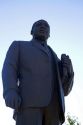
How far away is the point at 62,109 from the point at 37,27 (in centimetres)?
182

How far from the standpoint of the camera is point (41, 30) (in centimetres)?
805

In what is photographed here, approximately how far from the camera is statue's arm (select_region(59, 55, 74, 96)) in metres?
7.64

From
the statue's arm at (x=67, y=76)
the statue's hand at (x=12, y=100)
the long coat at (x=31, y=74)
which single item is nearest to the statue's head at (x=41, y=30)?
the long coat at (x=31, y=74)

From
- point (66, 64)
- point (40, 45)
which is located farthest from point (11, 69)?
point (66, 64)

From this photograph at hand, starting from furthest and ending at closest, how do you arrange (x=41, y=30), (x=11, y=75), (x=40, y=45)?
(x=41, y=30), (x=40, y=45), (x=11, y=75)

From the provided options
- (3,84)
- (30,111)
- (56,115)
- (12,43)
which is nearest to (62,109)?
(56,115)

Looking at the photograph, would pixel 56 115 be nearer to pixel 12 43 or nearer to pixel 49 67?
pixel 49 67

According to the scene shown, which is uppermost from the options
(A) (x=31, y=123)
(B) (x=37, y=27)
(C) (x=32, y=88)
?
(B) (x=37, y=27)

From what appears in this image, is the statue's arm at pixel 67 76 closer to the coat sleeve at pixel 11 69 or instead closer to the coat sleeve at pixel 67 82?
the coat sleeve at pixel 67 82

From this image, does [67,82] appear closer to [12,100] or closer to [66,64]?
[66,64]

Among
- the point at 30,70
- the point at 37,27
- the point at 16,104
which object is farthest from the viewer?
the point at 37,27

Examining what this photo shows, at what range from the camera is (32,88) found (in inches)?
283

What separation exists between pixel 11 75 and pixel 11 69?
14 centimetres

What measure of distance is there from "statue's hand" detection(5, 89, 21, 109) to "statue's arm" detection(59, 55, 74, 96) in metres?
1.15
